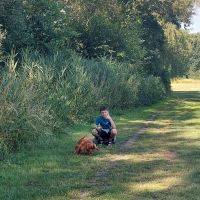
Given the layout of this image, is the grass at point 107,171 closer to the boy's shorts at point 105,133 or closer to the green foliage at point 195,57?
the boy's shorts at point 105,133

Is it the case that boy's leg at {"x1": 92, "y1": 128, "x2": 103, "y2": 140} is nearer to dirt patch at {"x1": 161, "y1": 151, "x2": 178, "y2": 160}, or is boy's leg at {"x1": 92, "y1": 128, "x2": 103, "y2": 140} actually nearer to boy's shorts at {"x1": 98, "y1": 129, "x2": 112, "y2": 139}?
boy's shorts at {"x1": 98, "y1": 129, "x2": 112, "y2": 139}

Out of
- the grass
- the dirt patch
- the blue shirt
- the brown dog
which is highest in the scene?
the blue shirt

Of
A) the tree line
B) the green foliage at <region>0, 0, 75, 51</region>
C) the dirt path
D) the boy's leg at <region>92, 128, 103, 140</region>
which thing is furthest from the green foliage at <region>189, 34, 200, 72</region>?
the boy's leg at <region>92, 128, 103, 140</region>

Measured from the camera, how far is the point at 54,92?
1698 centimetres

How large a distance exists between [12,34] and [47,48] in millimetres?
2380

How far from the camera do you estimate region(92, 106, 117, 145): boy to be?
44.9 feet

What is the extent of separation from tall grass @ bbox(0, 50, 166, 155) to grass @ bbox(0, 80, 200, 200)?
695 millimetres

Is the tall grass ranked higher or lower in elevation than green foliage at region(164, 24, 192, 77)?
lower

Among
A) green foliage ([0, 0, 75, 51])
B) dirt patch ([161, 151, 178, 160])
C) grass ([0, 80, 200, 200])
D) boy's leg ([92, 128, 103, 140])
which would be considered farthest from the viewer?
green foliage ([0, 0, 75, 51])

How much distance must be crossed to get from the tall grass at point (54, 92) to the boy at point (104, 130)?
144cm

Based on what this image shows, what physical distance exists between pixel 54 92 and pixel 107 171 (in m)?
7.44

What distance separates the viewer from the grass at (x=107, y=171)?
26.3ft

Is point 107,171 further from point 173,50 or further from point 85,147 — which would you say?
point 173,50

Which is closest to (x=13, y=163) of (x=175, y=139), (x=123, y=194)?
(x=123, y=194)
